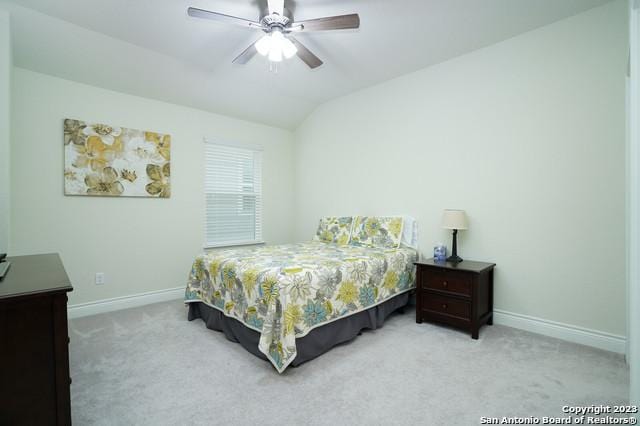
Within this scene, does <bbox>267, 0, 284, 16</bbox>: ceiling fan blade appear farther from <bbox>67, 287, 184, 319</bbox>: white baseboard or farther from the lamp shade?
<bbox>67, 287, 184, 319</bbox>: white baseboard

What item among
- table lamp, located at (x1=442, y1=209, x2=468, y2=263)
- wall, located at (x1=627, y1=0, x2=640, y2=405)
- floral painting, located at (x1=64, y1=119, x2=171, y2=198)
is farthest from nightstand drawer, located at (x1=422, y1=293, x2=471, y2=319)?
floral painting, located at (x1=64, y1=119, x2=171, y2=198)

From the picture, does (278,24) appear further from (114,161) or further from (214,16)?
(114,161)

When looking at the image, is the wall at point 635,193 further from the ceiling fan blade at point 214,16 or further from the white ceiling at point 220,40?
the ceiling fan blade at point 214,16

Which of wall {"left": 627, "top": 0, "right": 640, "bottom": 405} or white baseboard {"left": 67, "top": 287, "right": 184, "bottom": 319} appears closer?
wall {"left": 627, "top": 0, "right": 640, "bottom": 405}

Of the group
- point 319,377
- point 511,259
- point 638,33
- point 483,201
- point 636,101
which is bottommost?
point 319,377

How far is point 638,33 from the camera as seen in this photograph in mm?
1330

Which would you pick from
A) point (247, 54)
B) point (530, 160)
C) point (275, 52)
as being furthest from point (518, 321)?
point (247, 54)

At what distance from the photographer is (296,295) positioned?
87.6 inches

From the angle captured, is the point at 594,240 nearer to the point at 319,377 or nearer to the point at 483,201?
the point at 483,201

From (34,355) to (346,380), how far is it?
1639 millimetres

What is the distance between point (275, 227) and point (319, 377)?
3.07 m

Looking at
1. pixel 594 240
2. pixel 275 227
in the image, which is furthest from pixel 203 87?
pixel 594 240

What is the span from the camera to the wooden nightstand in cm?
271

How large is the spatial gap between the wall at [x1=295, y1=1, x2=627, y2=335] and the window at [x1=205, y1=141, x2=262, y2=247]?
1936mm
